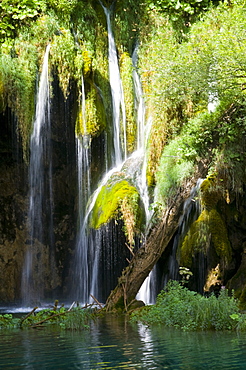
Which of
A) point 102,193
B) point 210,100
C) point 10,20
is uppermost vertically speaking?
point 10,20

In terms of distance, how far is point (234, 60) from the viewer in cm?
1055

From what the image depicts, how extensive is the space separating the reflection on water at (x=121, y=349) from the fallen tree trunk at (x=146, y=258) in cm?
341

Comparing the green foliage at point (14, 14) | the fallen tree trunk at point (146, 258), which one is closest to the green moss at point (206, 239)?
the fallen tree trunk at point (146, 258)

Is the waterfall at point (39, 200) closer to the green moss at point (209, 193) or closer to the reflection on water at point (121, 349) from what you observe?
the green moss at point (209, 193)

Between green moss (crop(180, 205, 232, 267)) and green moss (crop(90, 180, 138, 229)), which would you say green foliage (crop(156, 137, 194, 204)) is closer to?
green moss (crop(90, 180, 138, 229))

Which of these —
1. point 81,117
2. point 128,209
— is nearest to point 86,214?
point 128,209

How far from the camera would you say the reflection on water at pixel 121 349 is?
16.2ft

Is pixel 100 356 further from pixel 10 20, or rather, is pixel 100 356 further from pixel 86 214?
pixel 10 20

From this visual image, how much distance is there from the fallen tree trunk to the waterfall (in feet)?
20.9

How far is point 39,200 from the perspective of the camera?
Answer: 17.5 meters

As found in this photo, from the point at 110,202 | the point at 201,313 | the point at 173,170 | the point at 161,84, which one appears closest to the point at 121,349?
the point at 201,313

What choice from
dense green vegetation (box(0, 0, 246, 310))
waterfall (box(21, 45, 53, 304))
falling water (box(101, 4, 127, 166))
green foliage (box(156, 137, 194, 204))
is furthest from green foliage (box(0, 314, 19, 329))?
falling water (box(101, 4, 127, 166))

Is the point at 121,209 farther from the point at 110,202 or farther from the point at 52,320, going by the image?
the point at 52,320

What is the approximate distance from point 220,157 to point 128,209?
10.3ft
